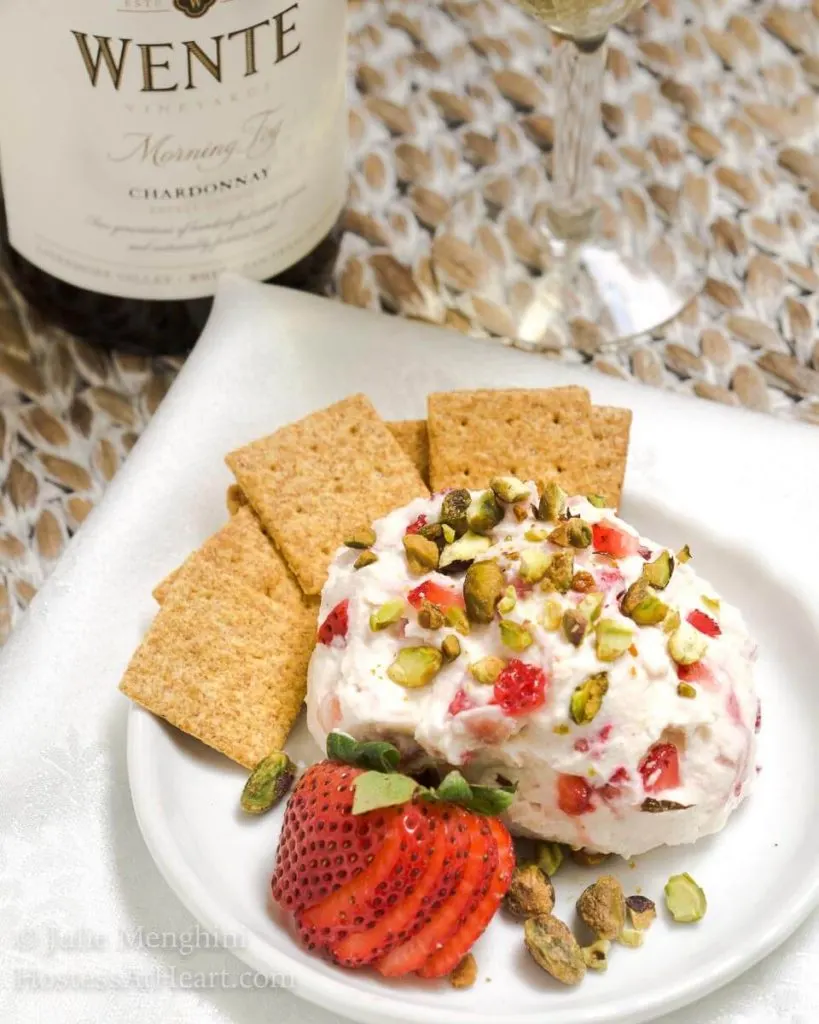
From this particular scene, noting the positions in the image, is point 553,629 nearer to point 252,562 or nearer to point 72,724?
point 252,562

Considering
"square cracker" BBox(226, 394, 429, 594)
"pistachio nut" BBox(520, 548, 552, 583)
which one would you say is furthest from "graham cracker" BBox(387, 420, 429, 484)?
"pistachio nut" BBox(520, 548, 552, 583)

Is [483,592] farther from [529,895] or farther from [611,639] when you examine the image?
[529,895]

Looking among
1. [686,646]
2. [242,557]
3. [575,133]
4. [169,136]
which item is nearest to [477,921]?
[686,646]

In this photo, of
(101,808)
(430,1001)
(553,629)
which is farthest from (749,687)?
(101,808)

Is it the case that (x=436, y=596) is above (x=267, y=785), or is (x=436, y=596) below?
above

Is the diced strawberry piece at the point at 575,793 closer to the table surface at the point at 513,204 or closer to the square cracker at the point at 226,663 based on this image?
the square cracker at the point at 226,663

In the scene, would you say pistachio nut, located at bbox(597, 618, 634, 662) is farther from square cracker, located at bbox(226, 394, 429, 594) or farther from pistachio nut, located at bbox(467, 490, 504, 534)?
square cracker, located at bbox(226, 394, 429, 594)
